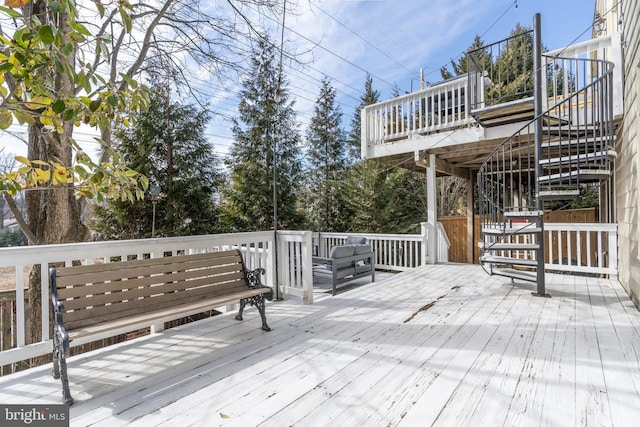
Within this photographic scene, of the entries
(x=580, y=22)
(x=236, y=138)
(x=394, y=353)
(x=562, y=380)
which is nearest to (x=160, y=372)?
(x=394, y=353)

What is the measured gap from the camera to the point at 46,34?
119cm

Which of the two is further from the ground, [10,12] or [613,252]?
[10,12]

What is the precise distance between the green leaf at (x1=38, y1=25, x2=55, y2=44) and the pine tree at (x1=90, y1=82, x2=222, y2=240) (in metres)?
6.73

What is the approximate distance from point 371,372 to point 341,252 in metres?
3.06

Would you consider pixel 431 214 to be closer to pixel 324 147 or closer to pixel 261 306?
pixel 261 306

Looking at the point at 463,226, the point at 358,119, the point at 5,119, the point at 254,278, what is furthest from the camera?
the point at 358,119

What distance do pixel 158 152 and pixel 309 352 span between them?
6.99 m

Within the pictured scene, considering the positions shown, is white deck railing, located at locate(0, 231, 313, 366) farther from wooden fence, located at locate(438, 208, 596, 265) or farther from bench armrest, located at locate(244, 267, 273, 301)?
wooden fence, located at locate(438, 208, 596, 265)

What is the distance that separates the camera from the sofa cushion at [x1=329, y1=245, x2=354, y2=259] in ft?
16.6

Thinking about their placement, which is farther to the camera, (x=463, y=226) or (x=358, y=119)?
(x=358, y=119)

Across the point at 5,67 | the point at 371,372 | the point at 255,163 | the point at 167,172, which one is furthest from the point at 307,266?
the point at 255,163

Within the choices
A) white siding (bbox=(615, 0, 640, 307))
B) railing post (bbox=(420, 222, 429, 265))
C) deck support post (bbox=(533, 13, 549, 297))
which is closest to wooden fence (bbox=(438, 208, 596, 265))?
railing post (bbox=(420, 222, 429, 265))

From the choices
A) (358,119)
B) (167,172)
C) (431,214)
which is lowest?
(431,214)

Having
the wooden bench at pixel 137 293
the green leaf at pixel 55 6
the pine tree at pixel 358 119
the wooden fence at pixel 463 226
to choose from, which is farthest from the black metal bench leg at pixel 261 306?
the pine tree at pixel 358 119
